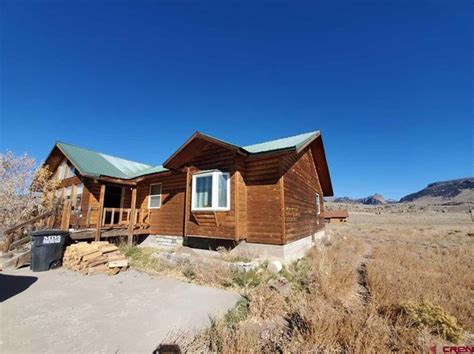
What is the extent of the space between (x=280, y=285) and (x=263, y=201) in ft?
11.6

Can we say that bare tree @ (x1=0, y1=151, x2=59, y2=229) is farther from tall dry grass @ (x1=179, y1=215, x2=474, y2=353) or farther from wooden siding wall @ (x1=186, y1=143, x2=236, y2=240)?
tall dry grass @ (x1=179, y1=215, x2=474, y2=353)

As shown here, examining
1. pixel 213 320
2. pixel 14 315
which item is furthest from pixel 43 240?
pixel 213 320

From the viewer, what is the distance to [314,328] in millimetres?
3900

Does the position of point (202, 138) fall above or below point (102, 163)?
below

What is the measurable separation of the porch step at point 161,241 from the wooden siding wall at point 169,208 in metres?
0.23

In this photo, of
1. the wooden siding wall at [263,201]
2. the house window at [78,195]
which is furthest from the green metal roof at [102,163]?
the wooden siding wall at [263,201]

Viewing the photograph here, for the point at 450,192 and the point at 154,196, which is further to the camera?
the point at 450,192

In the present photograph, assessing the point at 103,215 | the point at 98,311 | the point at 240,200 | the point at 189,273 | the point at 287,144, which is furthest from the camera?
the point at 103,215

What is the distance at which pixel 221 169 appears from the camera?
10086 mm

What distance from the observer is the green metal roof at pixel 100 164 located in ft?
45.6

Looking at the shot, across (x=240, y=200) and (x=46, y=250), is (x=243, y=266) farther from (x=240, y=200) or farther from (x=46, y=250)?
(x=46, y=250)

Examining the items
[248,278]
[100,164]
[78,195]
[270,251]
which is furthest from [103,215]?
[248,278]

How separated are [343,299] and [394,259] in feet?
20.1

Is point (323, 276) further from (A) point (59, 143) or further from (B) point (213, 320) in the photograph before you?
(A) point (59, 143)
